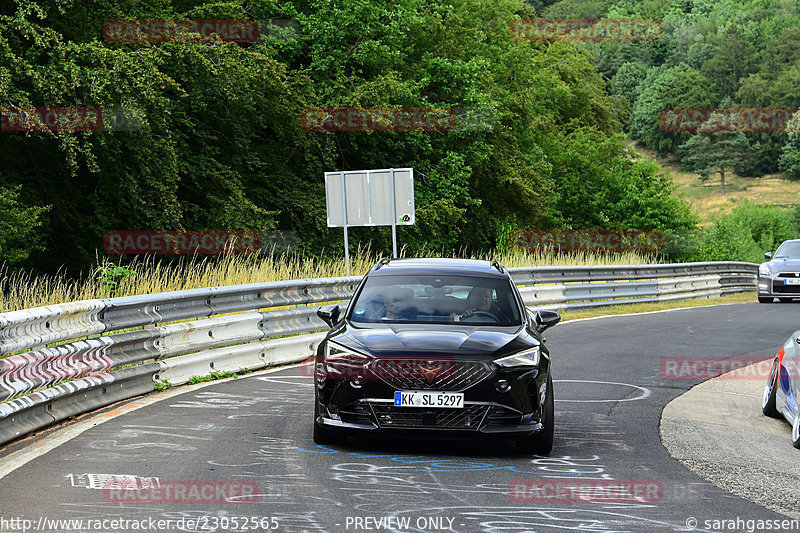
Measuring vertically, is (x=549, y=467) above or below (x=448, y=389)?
below

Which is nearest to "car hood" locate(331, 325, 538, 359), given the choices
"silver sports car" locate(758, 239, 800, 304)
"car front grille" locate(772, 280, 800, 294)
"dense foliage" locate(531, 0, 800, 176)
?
"silver sports car" locate(758, 239, 800, 304)

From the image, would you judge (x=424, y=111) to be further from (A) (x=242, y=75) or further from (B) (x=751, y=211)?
(B) (x=751, y=211)

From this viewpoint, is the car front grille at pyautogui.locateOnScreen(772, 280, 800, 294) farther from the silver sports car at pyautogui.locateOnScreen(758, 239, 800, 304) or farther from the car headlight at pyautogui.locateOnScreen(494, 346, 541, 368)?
the car headlight at pyautogui.locateOnScreen(494, 346, 541, 368)

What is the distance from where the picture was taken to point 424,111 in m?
37.5

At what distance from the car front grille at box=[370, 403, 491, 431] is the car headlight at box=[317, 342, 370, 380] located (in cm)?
30

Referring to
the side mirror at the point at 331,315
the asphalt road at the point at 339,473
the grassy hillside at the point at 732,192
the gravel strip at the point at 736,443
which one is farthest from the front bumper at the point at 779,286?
the grassy hillside at the point at 732,192

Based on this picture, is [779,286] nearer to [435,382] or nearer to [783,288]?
[783,288]

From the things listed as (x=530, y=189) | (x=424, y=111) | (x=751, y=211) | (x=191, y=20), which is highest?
(x=191, y=20)

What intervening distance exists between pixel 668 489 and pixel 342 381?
2384mm

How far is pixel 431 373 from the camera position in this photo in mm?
7363

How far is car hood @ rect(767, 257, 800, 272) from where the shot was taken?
2870 centimetres

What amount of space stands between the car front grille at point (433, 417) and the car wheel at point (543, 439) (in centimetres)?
37

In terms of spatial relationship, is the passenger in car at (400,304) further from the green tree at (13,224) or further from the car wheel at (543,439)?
the green tree at (13,224)

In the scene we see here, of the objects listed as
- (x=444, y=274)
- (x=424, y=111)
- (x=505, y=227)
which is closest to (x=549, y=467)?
(x=444, y=274)
